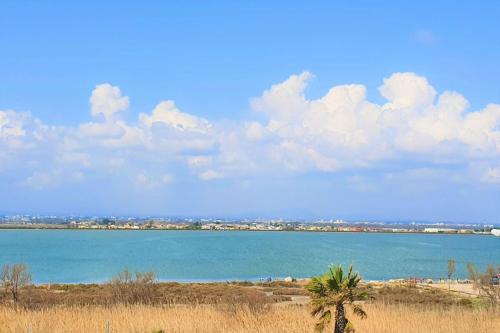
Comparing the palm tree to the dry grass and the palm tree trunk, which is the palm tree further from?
the dry grass

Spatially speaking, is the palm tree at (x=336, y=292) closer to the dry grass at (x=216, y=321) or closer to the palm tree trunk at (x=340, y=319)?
the palm tree trunk at (x=340, y=319)

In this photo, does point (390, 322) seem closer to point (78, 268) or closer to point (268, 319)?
point (268, 319)

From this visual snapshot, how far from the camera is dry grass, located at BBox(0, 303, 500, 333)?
11320 mm

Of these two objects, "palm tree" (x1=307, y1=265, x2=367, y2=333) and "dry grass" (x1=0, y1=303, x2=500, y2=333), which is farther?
"dry grass" (x1=0, y1=303, x2=500, y2=333)

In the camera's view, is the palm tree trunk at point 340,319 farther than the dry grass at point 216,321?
No

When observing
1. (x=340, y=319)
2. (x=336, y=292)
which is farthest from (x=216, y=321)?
(x=336, y=292)

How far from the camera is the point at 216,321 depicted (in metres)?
12.1

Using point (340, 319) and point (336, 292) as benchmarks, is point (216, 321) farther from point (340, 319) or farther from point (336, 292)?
point (336, 292)

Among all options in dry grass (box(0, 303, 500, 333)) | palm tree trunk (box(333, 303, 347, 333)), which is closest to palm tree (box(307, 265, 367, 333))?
palm tree trunk (box(333, 303, 347, 333))

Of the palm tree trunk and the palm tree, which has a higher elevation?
the palm tree

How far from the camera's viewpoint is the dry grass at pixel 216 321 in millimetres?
11320

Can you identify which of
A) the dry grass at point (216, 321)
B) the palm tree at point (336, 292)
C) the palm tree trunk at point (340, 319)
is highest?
the palm tree at point (336, 292)

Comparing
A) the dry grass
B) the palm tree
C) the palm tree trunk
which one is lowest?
the dry grass

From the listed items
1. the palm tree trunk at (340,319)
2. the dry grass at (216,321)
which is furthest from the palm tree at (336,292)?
the dry grass at (216,321)
